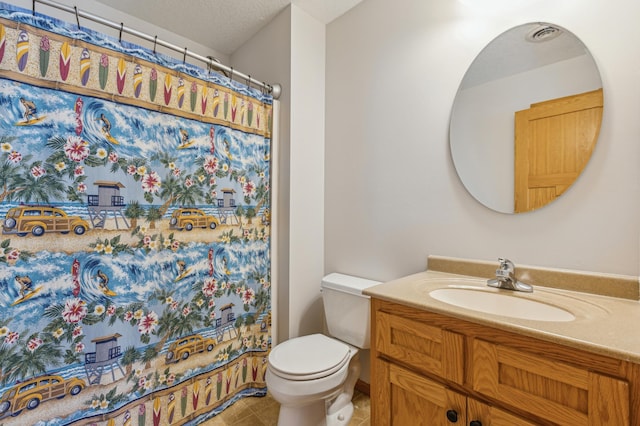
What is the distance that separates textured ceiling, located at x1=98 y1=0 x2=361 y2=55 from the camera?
1.82 meters

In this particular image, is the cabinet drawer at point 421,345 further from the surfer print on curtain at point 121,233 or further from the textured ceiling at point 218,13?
the textured ceiling at point 218,13

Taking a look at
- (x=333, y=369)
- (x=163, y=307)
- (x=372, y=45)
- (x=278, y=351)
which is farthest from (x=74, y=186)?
(x=372, y=45)

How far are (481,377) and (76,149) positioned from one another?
166 centimetres

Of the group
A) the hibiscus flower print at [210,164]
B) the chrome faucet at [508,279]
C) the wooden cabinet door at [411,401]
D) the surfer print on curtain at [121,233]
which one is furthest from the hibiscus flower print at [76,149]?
the chrome faucet at [508,279]

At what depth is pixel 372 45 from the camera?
1764 mm

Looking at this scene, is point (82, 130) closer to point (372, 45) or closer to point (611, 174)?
point (372, 45)

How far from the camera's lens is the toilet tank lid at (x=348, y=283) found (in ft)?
5.21

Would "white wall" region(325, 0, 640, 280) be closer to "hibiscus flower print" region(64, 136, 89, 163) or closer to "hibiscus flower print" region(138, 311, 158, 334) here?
"hibiscus flower print" region(138, 311, 158, 334)

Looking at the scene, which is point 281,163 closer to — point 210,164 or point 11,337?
point 210,164

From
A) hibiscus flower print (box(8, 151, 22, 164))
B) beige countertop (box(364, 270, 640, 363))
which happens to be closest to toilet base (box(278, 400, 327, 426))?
beige countertop (box(364, 270, 640, 363))

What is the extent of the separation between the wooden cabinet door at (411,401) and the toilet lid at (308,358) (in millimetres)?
288

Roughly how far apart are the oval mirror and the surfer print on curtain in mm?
1200

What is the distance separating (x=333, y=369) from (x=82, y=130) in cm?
148

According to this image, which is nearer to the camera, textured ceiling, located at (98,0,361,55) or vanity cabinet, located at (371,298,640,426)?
vanity cabinet, located at (371,298,640,426)
